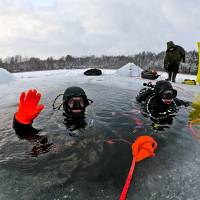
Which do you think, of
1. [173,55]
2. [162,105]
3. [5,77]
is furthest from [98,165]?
[5,77]

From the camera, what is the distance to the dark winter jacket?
11469 millimetres

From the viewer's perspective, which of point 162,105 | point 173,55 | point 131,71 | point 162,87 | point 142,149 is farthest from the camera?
point 131,71

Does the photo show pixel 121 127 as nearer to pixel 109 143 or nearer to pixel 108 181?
pixel 109 143

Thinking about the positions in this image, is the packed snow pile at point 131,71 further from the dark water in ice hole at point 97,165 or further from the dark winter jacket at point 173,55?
the dark water in ice hole at point 97,165

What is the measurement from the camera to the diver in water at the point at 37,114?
13.5 ft

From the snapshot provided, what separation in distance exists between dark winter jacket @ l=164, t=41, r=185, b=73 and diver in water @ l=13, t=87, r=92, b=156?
298 inches

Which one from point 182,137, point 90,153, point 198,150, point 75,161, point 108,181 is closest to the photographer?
point 108,181

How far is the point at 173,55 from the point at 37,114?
27.9 feet

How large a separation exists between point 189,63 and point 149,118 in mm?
21517

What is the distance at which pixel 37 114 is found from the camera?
4422mm

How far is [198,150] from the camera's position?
147 inches

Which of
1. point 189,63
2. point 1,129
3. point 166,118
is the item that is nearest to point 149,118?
point 166,118

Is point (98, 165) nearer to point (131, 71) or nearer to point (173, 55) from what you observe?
point (173, 55)

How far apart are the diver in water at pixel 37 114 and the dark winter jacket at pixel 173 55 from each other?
758 cm
